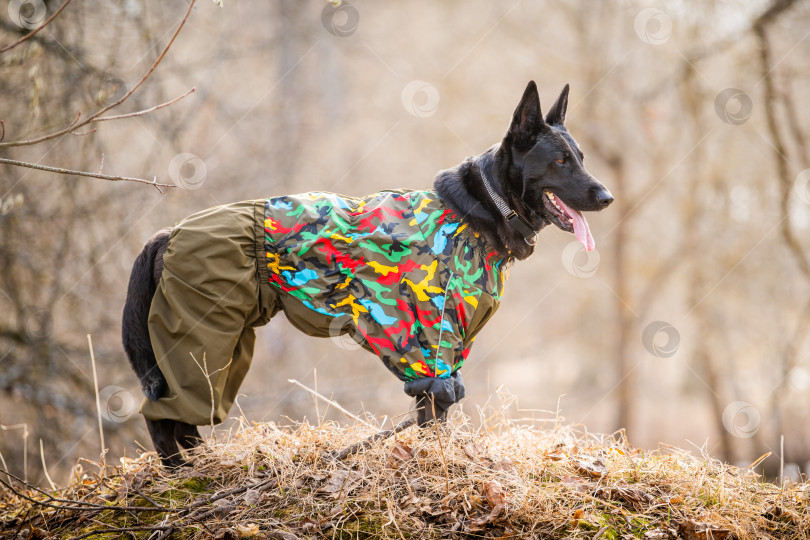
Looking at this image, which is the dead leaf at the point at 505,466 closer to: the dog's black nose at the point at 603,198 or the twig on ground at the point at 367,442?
the twig on ground at the point at 367,442

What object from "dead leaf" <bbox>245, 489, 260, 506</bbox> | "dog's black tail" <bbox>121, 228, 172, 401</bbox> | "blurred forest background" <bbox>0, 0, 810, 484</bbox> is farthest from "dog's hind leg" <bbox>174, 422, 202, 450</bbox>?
"blurred forest background" <bbox>0, 0, 810, 484</bbox>

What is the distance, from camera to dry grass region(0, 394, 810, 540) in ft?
8.71

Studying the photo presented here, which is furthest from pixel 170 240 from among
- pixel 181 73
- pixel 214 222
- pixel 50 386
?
pixel 181 73

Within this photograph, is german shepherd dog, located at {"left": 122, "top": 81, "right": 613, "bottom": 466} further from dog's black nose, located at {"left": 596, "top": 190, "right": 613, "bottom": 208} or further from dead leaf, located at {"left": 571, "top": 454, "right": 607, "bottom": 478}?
dead leaf, located at {"left": 571, "top": 454, "right": 607, "bottom": 478}

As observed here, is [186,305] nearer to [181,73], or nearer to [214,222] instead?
[214,222]

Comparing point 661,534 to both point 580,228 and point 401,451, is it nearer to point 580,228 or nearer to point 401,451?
point 401,451

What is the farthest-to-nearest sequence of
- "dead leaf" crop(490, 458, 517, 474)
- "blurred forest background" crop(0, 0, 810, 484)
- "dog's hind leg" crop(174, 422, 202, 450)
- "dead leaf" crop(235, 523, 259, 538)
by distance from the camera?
"blurred forest background" crop(0, 0, 810, 484), "dog's hind leg" crop(174, 422, 202, 450), "dead leaf" crop(490, 458, 517, 474), "dead leaf" crop(235, 523, 259, 538)

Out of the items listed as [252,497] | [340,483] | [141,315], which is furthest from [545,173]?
[141,315]

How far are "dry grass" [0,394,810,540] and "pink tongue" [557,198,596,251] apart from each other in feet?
3.34

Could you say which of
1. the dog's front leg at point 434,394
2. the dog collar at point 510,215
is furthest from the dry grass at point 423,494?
the dog collar at point 510,215

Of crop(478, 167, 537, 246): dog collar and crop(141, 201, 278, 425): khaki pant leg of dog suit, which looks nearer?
crop(141, 201, 278, 425): khaki pant leg of dog suit

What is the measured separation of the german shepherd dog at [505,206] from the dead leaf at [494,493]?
26.5 inches

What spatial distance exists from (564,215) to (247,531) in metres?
2.15

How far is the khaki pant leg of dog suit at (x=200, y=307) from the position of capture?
3301 mm
